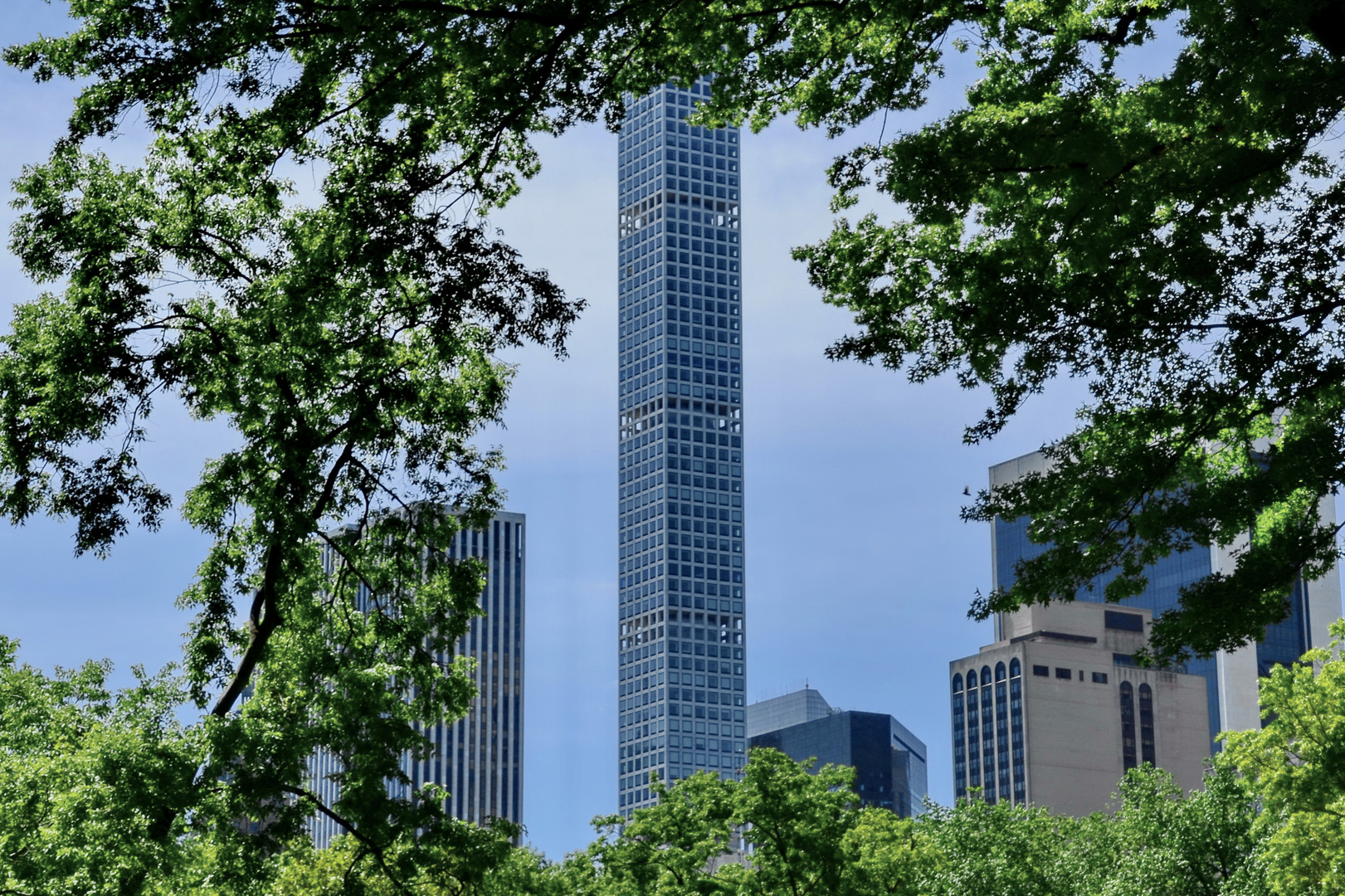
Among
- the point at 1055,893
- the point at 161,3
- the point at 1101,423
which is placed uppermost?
the point at 161,3

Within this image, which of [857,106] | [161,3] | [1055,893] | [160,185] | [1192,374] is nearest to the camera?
[161,3]

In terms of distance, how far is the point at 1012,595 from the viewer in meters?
17.9

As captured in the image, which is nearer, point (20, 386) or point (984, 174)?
point (984, 174)

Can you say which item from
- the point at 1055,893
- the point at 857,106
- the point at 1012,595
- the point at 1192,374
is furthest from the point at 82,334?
the point at 1055,893

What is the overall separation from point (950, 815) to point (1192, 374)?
111 feet

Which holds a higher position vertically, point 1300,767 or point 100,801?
point 1300,767

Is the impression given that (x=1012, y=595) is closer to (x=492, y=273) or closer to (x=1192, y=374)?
(x=1192, y=374)

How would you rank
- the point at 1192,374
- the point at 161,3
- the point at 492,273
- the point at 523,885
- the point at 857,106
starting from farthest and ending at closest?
the point at 523,885, the point at 857,106, the point at 492,273, the point at 1192,374, the point at 161,3

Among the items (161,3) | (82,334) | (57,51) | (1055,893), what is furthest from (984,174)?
(1055,893)

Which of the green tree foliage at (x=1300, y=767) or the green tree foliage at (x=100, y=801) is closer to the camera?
the green tree foliage at (x=100, y=801)

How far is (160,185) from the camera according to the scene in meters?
22.5

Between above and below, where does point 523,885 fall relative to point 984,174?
below

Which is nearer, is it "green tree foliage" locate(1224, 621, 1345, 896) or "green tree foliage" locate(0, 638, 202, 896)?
"green tree foliage" locate(0, 638, 202, 896)

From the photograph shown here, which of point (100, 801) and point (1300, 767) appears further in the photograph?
point (1300, 767)
